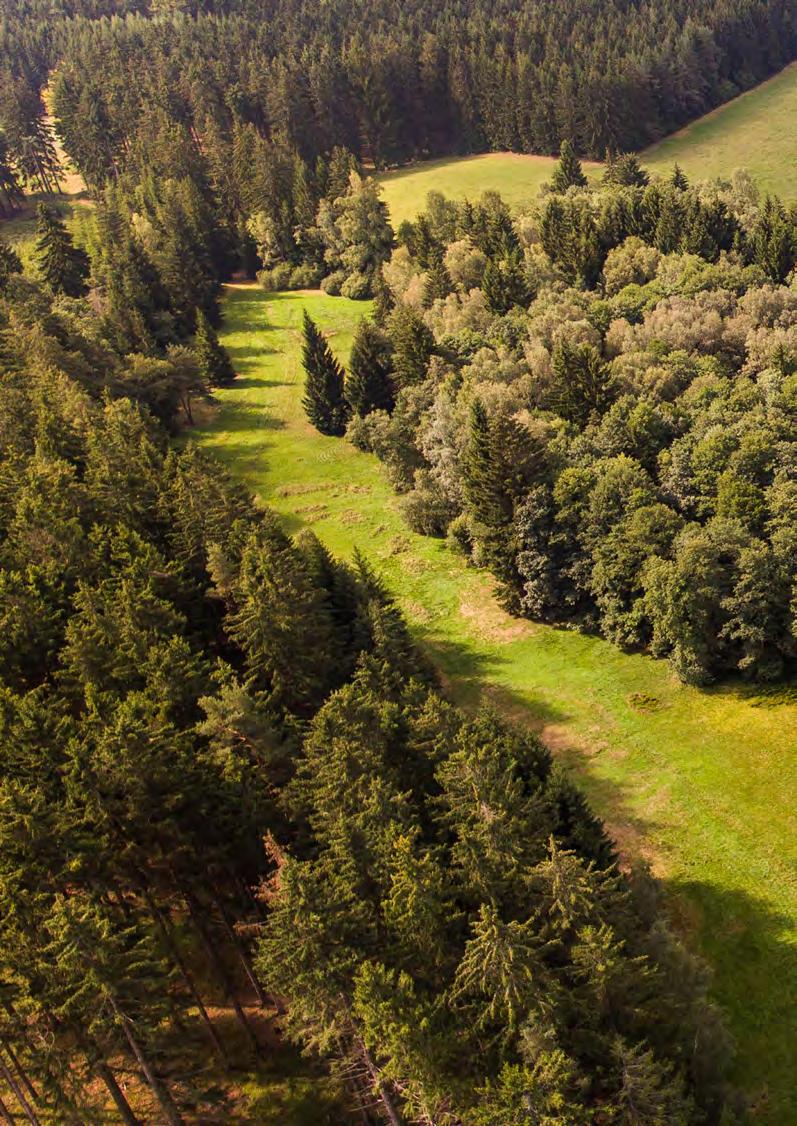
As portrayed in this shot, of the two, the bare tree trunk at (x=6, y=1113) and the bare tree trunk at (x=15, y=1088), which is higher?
the bare tree trunk at (x=15, y=1088)

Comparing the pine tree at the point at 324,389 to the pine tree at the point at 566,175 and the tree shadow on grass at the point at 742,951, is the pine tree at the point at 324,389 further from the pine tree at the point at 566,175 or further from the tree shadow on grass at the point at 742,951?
the tree shadow on grass at the point at 742,951

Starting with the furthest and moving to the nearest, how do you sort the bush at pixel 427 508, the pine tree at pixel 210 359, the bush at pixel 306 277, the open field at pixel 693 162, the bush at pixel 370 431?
the open field at pixel 693 162 < the bush at pixel 306 277 < the pine tree at pixel 210 359 < the bush at pixel 370 431 < the bush at pixel 427 508

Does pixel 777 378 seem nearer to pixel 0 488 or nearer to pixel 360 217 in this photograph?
pixel 0 488

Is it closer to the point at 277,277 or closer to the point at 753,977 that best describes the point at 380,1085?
the point at 753,977

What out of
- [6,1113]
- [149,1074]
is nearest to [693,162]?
[149,1074]

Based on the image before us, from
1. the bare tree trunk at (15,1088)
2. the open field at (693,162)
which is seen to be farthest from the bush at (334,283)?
the bare tree trunk at (15,1088)

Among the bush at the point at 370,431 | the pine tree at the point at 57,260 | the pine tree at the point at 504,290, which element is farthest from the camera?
the pine tree at the point at 57,260

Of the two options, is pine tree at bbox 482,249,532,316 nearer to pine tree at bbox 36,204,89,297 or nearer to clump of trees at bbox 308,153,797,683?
clump of trees at bbox 308,153,797,683

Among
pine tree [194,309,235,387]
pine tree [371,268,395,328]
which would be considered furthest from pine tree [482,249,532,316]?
pine tree [194,309,235,387]
